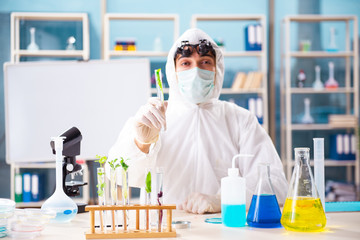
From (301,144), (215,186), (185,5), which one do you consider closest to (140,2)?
(185,5)

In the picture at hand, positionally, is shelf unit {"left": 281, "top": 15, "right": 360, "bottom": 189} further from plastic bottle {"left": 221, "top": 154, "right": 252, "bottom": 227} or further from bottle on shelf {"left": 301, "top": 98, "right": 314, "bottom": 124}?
plastic bottle {"left": 221, "top": 154, "right": 252, "bottom": 227}

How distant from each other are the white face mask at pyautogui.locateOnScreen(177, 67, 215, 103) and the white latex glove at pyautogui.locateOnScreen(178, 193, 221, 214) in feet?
2.08

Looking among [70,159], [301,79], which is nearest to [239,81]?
[301,79]

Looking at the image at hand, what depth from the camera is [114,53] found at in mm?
4586

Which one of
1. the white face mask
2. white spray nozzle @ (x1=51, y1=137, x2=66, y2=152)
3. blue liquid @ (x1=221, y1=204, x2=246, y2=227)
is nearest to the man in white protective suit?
the white face mask

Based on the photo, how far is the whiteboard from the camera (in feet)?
11.3

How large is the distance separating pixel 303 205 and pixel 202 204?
442 millimetres

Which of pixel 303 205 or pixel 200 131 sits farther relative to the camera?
pixel 200 131

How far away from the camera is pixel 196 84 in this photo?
2121mm

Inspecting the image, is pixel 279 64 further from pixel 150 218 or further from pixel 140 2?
pixel 150 218

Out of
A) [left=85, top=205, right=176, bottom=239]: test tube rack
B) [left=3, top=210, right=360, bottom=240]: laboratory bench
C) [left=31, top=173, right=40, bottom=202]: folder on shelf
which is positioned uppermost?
[left=85, top=205, right=176, bottom=239]: test tube rack

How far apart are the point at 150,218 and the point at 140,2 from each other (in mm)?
3960

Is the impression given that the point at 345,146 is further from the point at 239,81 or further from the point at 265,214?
the point at 265,214

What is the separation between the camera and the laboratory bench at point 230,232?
3.92 ft
